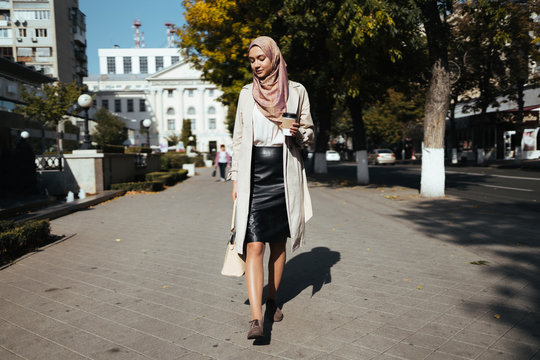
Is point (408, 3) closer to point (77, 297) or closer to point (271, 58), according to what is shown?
point (271, 58)

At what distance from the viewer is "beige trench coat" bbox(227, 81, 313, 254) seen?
10.7 ft

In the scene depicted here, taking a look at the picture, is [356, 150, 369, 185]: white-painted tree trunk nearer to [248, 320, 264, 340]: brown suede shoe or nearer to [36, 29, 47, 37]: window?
[248, 320, 264, 340]: brown suede shoe

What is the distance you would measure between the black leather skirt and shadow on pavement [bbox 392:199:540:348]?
1.80m

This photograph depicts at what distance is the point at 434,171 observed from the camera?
11789 millimetres

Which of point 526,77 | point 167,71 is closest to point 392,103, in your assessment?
point 526,77

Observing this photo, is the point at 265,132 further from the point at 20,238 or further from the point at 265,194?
the point at 20,238

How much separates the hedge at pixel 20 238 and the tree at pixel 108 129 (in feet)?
159

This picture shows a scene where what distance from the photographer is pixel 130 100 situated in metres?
83.9

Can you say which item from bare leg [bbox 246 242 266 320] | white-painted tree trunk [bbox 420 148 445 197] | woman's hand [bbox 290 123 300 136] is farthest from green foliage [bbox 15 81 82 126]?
woman's hand [bbox 290 123 300 136]

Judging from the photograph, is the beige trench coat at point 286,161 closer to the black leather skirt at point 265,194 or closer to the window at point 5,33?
the black leather skirt at point 265,194

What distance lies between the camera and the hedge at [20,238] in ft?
18.5

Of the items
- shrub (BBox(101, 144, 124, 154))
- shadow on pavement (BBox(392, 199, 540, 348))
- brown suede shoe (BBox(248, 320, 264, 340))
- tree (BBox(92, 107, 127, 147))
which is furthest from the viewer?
tree (BBox(92, 107, 127, 147))

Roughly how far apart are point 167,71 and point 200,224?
3062 inches

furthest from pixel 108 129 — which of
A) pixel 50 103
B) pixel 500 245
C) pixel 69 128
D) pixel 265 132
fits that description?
pixel 265 132
